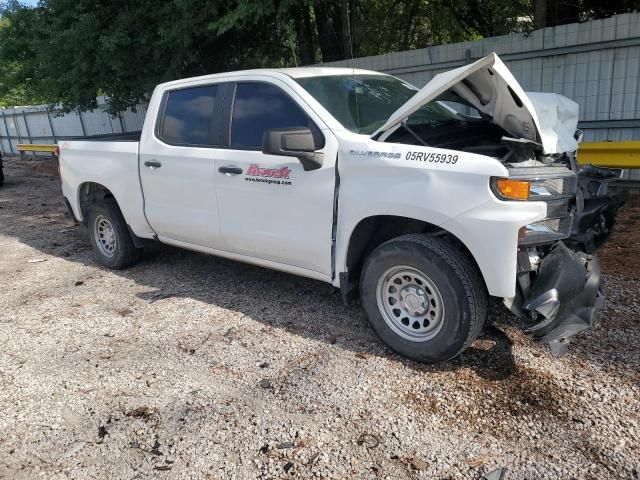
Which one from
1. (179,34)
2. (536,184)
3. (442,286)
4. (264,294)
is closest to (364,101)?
(536,184)

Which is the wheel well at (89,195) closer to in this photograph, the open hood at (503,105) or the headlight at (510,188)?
the open hood at (503,105)

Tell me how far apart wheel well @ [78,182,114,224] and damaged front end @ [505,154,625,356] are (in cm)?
462

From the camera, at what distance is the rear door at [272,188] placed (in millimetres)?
3895

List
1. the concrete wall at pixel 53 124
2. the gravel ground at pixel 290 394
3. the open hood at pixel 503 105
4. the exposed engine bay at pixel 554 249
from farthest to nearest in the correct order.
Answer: the concrete wall at pixel 53 124, the open hood at pixel 503 105, the exposed engine bay at pixel 554 249, the gravel ground at pixel 290 394

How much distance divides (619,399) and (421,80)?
7404mm

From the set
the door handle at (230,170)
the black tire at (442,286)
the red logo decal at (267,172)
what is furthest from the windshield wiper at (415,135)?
the door handle at (230,170)

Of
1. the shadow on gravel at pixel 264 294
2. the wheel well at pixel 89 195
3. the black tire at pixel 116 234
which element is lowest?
the shadow on gravel at pixel 264 294

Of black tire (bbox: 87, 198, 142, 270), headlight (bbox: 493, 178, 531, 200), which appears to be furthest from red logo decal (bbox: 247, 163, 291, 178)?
black tire (bbox: 87, 198, 142, 270)

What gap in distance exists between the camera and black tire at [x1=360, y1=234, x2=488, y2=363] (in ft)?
10.8

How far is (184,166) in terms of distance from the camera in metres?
4.84

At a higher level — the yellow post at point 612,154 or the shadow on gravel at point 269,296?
the yellow post at point 612,154

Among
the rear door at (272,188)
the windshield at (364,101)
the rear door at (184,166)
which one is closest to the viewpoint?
the rear door at (272,188)

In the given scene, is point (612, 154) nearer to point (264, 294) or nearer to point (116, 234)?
point (264, 294)

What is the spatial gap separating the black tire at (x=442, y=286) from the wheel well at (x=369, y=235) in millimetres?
195
